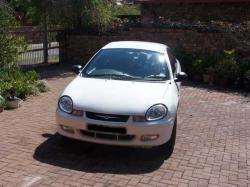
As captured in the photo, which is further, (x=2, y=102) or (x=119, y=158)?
(x=2, y=102)

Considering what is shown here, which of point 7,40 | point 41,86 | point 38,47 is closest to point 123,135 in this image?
point 41,86

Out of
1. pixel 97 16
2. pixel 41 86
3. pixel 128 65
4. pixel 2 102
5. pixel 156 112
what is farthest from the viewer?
pixel 97 16

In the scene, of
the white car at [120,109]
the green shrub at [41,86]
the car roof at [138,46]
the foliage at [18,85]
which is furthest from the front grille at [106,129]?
the green shrub at [41,86]

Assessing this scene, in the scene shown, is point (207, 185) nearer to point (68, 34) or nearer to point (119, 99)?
point (119, 99)

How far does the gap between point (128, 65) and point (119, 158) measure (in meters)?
1.78

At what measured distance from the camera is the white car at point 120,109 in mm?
6047

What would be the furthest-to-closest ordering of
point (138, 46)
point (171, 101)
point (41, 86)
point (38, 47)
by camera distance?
point (38, 47), point (41, 86), point (138, 46), point (171, 101)

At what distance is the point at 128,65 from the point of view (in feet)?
24.5

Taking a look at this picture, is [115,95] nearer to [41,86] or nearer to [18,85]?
[18,85]

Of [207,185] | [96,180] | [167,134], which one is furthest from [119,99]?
[207,185]

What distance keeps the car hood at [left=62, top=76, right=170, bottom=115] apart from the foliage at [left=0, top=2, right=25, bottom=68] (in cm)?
417

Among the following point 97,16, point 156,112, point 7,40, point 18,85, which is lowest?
point 18,85

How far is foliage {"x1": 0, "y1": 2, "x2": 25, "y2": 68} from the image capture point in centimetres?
1045

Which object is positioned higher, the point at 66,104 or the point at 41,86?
the point at 66,104
